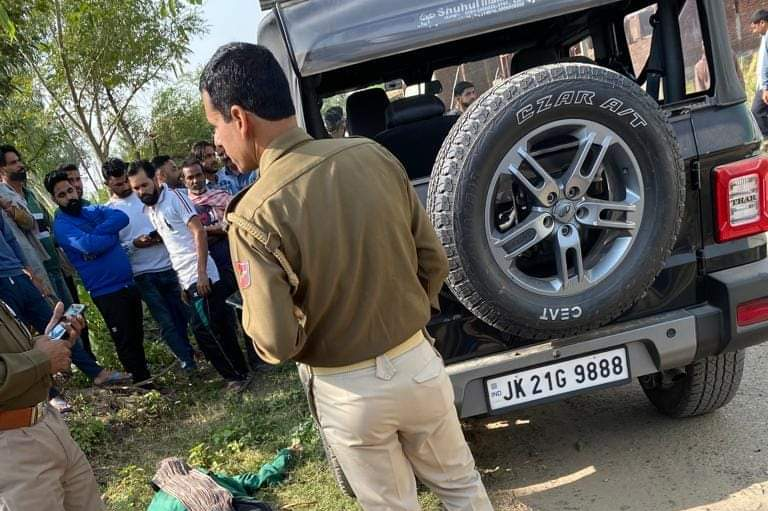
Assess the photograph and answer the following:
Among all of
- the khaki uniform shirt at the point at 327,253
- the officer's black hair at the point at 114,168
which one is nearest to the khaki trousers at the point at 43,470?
the khaki uniform shirt at the point at 327,253

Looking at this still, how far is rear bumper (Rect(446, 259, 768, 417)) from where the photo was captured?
2.60 meters

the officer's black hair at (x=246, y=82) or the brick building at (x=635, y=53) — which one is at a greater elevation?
the officer's black hair at (x=246, y=82)

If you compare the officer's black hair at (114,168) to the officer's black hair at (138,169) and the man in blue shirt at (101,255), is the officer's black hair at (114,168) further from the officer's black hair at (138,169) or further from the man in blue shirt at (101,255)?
the man in blue shirt at (101,255)

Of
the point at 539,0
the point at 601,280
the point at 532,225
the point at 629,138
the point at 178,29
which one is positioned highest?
the point at 178,29

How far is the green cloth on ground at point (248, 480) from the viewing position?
9.30 ft

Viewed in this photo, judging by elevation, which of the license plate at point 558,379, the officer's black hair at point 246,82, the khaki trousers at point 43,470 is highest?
the officer's black hair at point 246,82

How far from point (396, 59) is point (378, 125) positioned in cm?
44

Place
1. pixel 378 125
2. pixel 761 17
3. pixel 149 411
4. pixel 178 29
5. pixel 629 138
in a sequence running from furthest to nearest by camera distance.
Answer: pixel 178 29 < pixel 761 17 < pixel 149 411 < pixel 378 125 < pixel 629 138

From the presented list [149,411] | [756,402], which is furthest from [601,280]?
[149,411]

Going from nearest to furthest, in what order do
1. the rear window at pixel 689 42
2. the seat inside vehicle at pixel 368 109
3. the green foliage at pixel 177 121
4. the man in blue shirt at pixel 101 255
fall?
the rear window at pixel 689 42 < the seat inside vehicle at pixel 368 109 < the man in blue shirt at pixel 101 255 < the green foliage at pixel 177 121

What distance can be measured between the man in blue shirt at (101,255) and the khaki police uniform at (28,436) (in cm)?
261

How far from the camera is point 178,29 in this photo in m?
13.3

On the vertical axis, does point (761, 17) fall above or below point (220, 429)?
above

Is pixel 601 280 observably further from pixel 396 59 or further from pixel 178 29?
pixel 178 29
